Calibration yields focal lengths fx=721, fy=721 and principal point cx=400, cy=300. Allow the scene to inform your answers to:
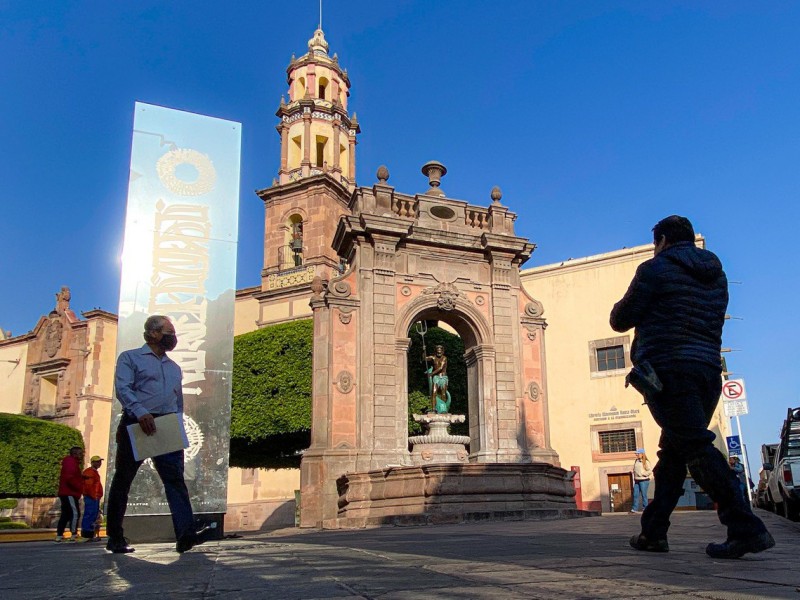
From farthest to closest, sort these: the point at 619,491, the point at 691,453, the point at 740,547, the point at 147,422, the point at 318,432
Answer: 1. the point at 619,491
2. the point at 318,432
3. the point at 147,422
4. the point at 691,453
5. the point at 740,547

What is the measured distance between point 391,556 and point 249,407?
2427 centimetres

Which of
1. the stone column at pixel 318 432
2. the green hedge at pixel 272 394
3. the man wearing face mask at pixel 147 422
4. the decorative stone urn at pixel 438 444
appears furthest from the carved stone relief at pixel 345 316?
the man wearing face mask at pixel 147 422

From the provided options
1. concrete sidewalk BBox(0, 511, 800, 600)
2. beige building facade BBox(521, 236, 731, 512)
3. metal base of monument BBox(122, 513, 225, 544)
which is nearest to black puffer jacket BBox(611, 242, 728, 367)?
concrete sidewalk BBox(0, 511, 800, 600)

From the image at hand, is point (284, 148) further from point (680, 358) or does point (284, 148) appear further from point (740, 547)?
point (740, 547)

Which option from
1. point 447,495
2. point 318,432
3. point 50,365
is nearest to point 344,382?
point 318,432

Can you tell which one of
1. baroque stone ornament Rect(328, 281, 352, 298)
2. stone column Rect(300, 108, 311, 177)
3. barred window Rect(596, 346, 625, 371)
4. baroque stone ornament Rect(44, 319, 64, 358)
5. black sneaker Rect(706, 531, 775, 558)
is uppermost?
stone column Rect(300, 108, 311, 177)

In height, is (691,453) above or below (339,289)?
below

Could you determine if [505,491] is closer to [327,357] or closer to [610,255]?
[327,357]

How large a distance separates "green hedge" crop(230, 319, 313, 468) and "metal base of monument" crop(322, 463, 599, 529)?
11485mm

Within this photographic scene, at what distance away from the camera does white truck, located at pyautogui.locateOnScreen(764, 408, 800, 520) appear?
34.7ft

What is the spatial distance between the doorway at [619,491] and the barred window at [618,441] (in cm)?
115

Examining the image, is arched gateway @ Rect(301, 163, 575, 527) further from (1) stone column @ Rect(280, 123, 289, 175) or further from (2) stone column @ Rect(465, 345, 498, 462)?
(1) stone column @ Rect(280, 123, 289, 175)

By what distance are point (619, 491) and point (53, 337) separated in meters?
33.6

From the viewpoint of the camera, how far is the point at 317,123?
131 ft
